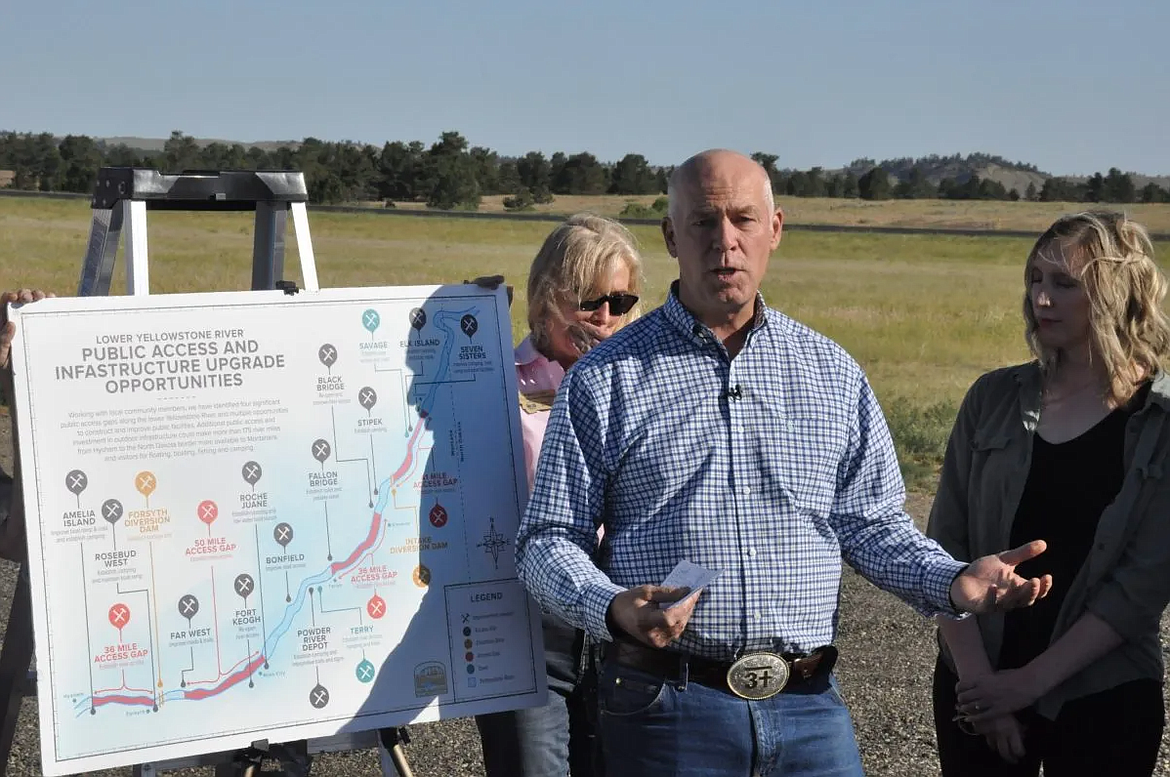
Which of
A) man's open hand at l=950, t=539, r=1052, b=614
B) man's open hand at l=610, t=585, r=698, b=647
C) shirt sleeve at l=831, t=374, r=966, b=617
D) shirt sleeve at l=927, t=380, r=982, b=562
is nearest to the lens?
man's open hand at l=610, t=585, r=698, b=647

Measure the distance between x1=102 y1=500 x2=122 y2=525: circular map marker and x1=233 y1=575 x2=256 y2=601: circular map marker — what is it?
312mm

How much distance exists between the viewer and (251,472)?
3268mm

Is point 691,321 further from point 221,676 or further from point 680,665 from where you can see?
point 221,676

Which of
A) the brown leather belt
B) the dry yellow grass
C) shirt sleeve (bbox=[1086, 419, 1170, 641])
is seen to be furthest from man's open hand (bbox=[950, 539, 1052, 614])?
the dry yellow grass

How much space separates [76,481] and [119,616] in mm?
326

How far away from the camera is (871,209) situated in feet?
217

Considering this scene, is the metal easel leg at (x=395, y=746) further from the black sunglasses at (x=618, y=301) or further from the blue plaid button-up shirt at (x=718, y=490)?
the black sunglasses at (x=618, y=301)

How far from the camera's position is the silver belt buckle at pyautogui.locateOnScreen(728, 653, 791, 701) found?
2852 mm

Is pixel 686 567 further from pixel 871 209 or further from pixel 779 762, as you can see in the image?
pixel 871 209

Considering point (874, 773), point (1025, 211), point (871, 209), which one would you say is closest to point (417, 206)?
point (871, 209)

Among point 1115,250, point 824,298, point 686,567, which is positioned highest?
point 1115,250

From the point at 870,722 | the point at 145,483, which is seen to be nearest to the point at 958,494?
the point at 145,483

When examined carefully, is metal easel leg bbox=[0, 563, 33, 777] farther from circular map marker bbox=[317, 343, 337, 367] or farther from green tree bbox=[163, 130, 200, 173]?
green tree bbox=[163, 130, 200, 173]

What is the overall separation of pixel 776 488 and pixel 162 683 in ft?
4.87
